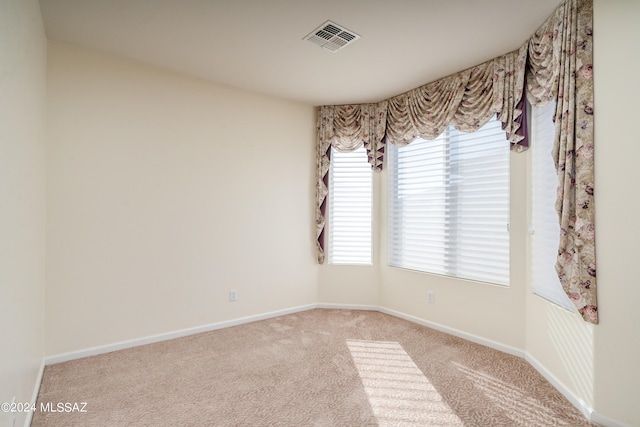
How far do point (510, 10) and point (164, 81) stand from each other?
2.94 meters

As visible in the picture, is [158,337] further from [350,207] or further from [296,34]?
[296,34]

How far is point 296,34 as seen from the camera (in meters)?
2.54

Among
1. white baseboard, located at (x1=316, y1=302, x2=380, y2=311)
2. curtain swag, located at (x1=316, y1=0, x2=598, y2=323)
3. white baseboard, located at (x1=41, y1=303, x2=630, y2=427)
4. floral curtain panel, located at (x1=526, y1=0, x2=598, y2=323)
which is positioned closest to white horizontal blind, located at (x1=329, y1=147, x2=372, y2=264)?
curtain swag, located at (x1=316, y1=0, x2=598, y2=323)

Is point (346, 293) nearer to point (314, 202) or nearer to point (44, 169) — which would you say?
point (314, 202)

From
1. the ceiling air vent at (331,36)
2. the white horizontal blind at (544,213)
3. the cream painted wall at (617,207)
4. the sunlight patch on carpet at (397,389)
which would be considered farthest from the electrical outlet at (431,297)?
the ceiling air vent at (331,36)

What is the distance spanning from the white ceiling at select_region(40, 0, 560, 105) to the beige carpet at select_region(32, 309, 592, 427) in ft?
8.48

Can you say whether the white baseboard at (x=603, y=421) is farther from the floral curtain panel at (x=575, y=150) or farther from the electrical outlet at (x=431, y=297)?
the electrical outlet at (x=431, y=297)

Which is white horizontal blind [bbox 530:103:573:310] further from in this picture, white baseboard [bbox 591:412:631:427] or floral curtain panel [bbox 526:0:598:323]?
white baseboard [bbox 591:412:631:427]

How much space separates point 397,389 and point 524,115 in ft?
7.80

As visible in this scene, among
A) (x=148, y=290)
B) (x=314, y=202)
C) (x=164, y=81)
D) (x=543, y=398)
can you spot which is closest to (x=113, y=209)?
(x=148, y=290)

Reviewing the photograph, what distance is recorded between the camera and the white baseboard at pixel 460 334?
2861 millimetres

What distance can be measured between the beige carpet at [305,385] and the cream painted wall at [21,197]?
1.43 ft

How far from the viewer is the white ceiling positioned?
7.25 ft

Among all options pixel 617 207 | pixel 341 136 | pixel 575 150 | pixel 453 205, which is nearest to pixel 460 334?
pixel 453 205
